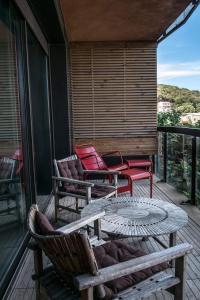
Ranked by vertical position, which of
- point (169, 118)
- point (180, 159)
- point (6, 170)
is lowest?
point (180, 159)

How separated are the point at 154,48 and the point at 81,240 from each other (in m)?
5.17

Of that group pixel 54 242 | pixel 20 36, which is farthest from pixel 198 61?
pixel 54 242

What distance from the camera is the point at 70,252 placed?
4.13ft

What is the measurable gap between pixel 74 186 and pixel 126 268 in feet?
7.74

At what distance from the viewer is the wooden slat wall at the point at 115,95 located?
5605mm

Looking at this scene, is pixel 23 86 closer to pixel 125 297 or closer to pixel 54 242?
pixel 54 242

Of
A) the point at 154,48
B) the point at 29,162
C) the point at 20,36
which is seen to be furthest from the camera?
the point at 154,48

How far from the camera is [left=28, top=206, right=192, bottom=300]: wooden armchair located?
1.23 metres

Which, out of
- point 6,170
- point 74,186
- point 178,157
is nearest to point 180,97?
point 178,157

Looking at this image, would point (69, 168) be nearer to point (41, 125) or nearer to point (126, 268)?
point (41, 125)

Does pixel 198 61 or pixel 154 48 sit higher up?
pixel 198 61

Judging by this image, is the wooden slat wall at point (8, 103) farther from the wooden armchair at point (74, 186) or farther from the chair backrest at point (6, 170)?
the wooden armchair at point (74, 186)

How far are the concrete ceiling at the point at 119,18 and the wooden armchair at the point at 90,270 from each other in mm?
3245

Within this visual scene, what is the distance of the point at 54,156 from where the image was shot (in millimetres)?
5094
